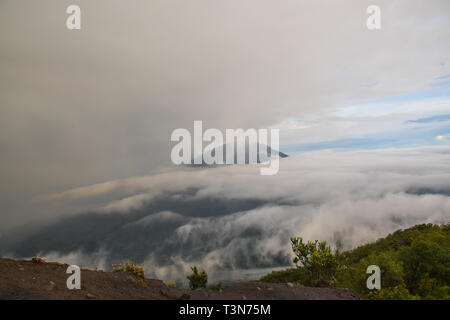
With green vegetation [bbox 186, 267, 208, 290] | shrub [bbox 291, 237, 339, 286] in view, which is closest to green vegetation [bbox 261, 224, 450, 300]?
shrub [bbox 291, 237, 339, 286]

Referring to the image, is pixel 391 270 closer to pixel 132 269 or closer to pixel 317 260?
pixel 317 260

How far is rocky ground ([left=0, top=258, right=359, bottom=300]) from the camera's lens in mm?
16609

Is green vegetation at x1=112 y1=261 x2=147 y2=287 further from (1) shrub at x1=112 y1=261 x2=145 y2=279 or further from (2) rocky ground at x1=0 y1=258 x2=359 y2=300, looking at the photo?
(2) rocky ground at x1=0 y1=258 x2=359 y2=300

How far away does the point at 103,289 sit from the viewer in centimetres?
1947

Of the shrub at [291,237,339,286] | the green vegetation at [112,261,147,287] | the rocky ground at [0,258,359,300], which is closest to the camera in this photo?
the rocky ground at [0,258,359,300]

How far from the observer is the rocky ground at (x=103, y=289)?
1661 cm

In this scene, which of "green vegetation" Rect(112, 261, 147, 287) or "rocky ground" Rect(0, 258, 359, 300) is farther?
"green vegetation" Rect(112, 261, 147, 287)

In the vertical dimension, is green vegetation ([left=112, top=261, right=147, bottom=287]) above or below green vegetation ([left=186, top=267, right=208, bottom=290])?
above

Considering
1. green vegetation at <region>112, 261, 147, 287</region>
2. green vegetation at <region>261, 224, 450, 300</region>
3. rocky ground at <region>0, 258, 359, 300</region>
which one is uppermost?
rocky ground at <region>0, 258, 359, 300</region>

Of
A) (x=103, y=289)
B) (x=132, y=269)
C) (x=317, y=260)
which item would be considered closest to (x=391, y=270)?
(x=317, y=260)

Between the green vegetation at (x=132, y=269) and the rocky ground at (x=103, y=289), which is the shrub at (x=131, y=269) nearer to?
the green vegetation at (x=132, y=269)

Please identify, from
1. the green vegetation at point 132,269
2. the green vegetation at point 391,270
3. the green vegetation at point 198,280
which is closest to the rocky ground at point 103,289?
the green vegetation at point 132,269
